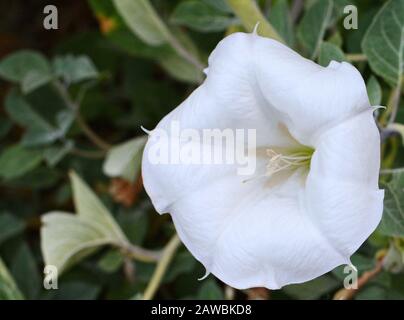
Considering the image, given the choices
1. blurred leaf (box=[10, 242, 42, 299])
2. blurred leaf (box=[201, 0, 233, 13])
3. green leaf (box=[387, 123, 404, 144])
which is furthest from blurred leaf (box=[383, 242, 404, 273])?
blurred leaf (box=[10, 242, 42, 299])

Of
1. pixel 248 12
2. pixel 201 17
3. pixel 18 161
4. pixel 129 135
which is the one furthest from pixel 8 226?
pixel 248 12

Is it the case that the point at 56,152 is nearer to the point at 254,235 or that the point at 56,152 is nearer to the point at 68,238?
the point at 68,238

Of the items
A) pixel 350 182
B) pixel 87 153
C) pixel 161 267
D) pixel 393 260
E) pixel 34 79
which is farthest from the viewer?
pixel 87 153

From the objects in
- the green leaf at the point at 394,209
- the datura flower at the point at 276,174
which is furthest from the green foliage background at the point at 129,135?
the datura flower at the point at 276,174

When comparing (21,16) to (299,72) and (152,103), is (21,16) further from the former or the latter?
(299,72)
